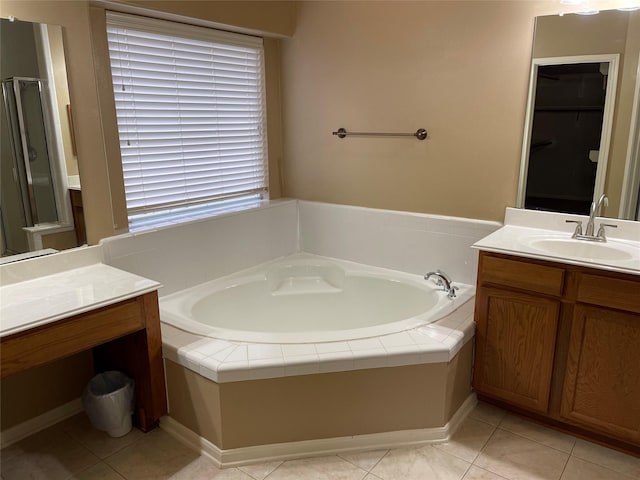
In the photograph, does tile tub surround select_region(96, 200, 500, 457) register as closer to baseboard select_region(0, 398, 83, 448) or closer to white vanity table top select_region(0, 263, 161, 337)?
white vanity table top select_region(0, 263, 161, 337)

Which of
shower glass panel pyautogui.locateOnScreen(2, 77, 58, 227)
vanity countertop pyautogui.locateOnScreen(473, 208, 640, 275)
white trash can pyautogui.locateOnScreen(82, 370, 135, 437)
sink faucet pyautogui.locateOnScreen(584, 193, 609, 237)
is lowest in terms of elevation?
white trash can pyautogui.locateOnScreen(82, 370, 135, 437)

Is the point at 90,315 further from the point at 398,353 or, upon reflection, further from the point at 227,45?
the point at 227,45

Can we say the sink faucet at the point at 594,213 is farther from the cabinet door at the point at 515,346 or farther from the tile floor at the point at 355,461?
the tile floor at the point at 355,461

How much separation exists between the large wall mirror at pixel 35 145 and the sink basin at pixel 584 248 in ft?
7.05

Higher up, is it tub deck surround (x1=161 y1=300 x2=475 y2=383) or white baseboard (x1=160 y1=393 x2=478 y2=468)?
tub deck surround (x1=161 y1=300 x2=475 y2=383)

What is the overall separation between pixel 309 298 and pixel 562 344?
1463mm

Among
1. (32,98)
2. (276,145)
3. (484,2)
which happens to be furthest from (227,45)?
(484,2)

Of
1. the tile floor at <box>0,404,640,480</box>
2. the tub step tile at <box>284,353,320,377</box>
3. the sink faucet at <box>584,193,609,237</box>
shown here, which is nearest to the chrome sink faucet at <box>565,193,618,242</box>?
→ the sink faucet at <box>584,193,609,237</box>

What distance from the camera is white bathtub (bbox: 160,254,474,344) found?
8.71 feet

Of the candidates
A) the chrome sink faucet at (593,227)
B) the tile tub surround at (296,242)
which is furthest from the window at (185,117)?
the chrome sink faucet at (593,227)

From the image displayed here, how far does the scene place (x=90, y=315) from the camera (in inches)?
71.5

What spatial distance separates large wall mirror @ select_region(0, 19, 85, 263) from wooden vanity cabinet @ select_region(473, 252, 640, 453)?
1.95 metres

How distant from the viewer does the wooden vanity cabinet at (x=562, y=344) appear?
6.32 ft

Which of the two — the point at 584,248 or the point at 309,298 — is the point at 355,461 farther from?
the point at 584,248
